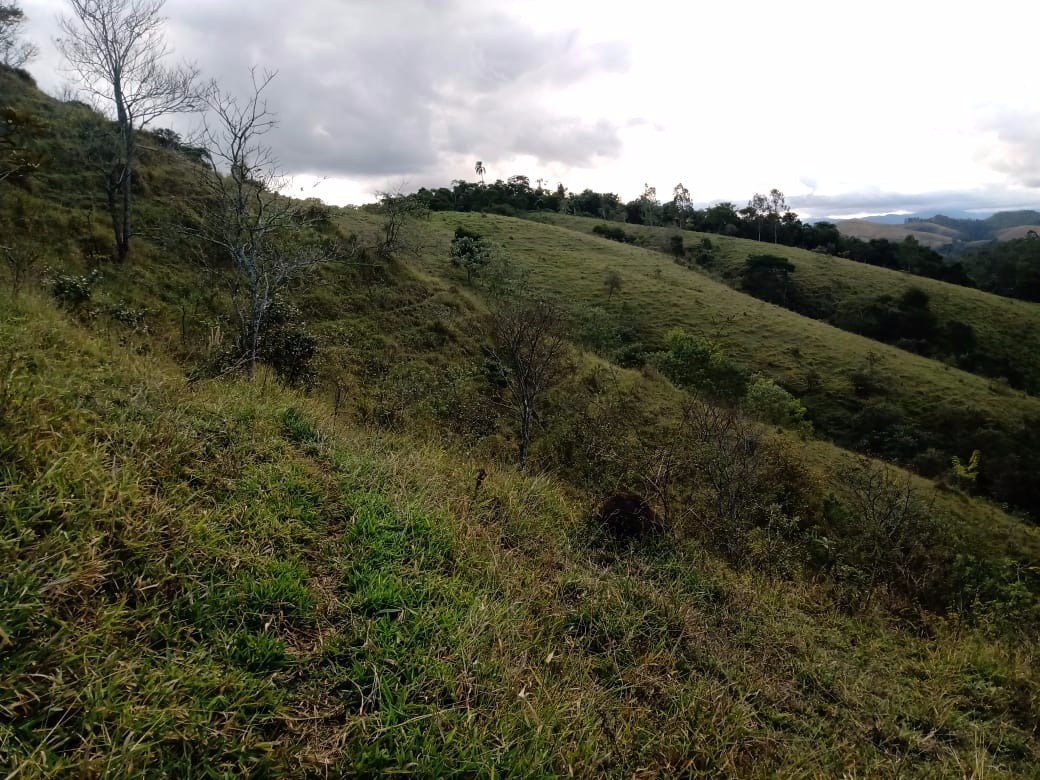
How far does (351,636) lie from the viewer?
8.86ft

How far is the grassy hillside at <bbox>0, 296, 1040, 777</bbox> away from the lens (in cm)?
206

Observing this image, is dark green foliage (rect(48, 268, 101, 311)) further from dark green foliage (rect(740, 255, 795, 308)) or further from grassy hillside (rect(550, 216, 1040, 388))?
grassy hillside (rect(550, 216, 1040, 388))

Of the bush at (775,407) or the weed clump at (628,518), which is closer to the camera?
the weed clump at (628,518)

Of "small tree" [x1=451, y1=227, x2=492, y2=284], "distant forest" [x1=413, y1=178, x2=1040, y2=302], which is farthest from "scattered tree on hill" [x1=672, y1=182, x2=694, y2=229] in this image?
"small tree" [x1=451, y1=227, x2=492, y2=284]

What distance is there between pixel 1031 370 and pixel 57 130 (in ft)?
182

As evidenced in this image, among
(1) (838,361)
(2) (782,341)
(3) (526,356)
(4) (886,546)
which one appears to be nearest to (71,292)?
(3) (526,356)

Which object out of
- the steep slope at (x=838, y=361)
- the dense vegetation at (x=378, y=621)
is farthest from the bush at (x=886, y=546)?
the steep slope at (x=838, y=361)

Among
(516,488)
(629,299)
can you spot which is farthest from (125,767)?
(629,299)

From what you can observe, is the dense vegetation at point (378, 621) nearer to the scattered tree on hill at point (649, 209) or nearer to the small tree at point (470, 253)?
the small tree at point (470, 253)

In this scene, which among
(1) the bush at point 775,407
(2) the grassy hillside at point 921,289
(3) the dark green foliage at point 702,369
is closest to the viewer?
(1) the bush at point 775,407

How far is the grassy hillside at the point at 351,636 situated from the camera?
2059 mm

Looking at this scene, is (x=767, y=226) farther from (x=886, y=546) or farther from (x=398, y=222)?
(x=886, y=546)

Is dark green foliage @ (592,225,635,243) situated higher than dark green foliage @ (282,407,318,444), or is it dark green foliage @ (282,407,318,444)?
dark green foliage @ (592,225,635,243)

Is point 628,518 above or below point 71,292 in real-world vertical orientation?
below
